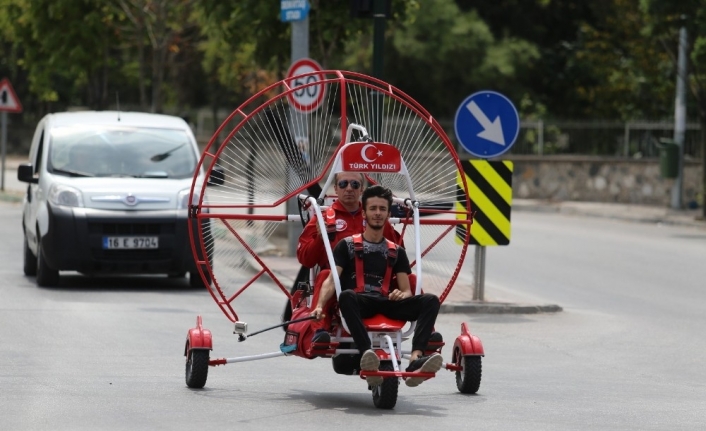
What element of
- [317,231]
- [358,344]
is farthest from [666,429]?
[317,231]

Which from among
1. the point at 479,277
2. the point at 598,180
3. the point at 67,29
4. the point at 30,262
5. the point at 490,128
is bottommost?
the point at 598,180

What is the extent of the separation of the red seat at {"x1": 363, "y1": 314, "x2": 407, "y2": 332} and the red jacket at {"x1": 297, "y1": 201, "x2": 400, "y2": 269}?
64 centimetres

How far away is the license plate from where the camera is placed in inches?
619

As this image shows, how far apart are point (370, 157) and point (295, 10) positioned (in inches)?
422

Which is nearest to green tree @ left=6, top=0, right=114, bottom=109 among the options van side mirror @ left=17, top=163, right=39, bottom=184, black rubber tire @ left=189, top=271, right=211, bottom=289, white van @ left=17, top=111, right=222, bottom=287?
white van @ left=17, top=111, right=222, bottom=287

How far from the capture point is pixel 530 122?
3884cm

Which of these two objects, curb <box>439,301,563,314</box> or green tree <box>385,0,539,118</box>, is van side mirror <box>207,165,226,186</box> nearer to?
curb <box>439,301,563,314</box>

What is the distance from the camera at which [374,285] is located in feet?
30.5

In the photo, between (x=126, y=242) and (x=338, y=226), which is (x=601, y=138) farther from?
(x=338, y=226)

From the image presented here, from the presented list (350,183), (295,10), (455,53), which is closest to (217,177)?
(350,183)

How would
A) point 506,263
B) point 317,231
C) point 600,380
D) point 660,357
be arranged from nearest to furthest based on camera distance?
point 317,231 → point 600,380 → point 660,357 → point 506,263

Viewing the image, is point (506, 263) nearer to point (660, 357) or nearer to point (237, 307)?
point (237, 307)

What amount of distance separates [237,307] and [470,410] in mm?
6403

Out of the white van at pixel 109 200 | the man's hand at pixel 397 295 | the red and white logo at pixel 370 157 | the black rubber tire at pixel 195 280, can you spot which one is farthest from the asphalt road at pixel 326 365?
the red and white logo at pixel 370 157
